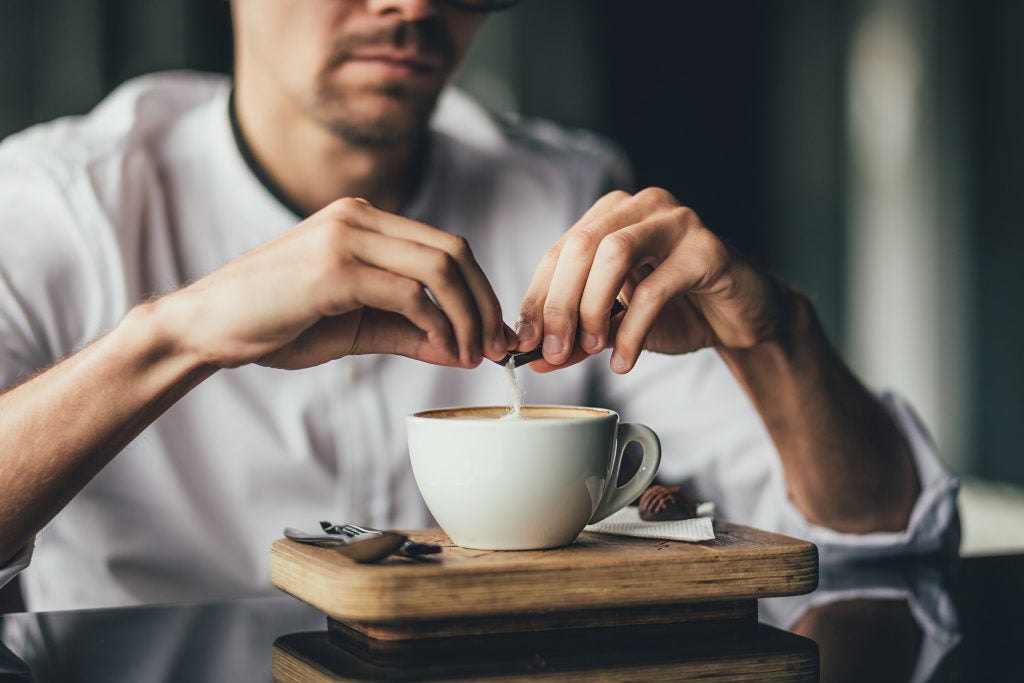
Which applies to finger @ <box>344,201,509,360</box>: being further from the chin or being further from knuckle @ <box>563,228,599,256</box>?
the chin

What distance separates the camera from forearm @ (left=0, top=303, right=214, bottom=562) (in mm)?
938

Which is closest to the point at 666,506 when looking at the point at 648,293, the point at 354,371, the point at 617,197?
the point at 648,293

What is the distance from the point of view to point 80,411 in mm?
969

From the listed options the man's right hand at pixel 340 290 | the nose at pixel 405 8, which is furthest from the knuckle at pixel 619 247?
the nose at pixel 405 8

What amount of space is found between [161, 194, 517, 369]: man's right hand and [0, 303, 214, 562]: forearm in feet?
0.10

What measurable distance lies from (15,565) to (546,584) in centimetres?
58

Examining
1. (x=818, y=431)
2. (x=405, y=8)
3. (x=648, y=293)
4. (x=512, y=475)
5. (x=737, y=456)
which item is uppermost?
(x=405, y=8)

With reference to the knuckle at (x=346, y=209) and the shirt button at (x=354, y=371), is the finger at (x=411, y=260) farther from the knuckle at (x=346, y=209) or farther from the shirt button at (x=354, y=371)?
the shirt button at (x=354, y=371)

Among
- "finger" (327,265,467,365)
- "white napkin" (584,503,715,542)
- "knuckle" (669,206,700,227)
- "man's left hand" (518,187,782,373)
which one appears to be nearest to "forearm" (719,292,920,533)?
"man's left hand" (518,187,782,373)

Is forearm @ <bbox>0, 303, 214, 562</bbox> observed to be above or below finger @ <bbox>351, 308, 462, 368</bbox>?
below

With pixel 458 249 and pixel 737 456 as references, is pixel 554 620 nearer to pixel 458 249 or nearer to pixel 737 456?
pixel 458 249

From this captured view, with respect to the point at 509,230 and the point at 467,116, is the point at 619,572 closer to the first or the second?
the point at 509,230

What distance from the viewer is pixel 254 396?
157cm

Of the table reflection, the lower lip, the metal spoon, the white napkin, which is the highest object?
the lower lip
